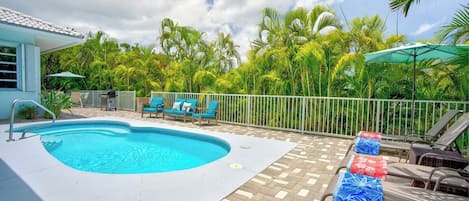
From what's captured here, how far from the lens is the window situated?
7.95 metres

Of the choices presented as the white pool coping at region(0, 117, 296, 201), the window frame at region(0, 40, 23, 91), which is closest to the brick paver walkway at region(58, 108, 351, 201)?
the white pool coping at region(0, 117, 296, 201)

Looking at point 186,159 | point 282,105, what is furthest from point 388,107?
point 186,159

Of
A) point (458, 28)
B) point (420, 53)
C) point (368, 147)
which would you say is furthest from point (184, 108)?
point (458, 28)

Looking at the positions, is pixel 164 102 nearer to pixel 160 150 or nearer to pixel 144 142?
pixel 144 142

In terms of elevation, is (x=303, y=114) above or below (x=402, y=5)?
below

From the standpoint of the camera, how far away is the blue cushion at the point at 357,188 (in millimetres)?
→ 2150

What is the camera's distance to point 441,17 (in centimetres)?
386

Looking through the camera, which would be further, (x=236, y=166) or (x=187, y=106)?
(x=187, y=106)

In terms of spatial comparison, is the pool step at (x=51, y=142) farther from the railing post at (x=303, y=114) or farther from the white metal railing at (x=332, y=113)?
the railing post at (x=303, y=114)

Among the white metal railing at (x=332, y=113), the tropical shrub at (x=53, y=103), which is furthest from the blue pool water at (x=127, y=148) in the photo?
the white metal railing at (x=332, y=113)

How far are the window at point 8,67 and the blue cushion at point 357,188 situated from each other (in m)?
10.7

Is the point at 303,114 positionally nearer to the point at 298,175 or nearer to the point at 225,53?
the point at 298,175

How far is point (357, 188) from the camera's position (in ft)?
8.57

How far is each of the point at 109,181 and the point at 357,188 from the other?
2.95 m
